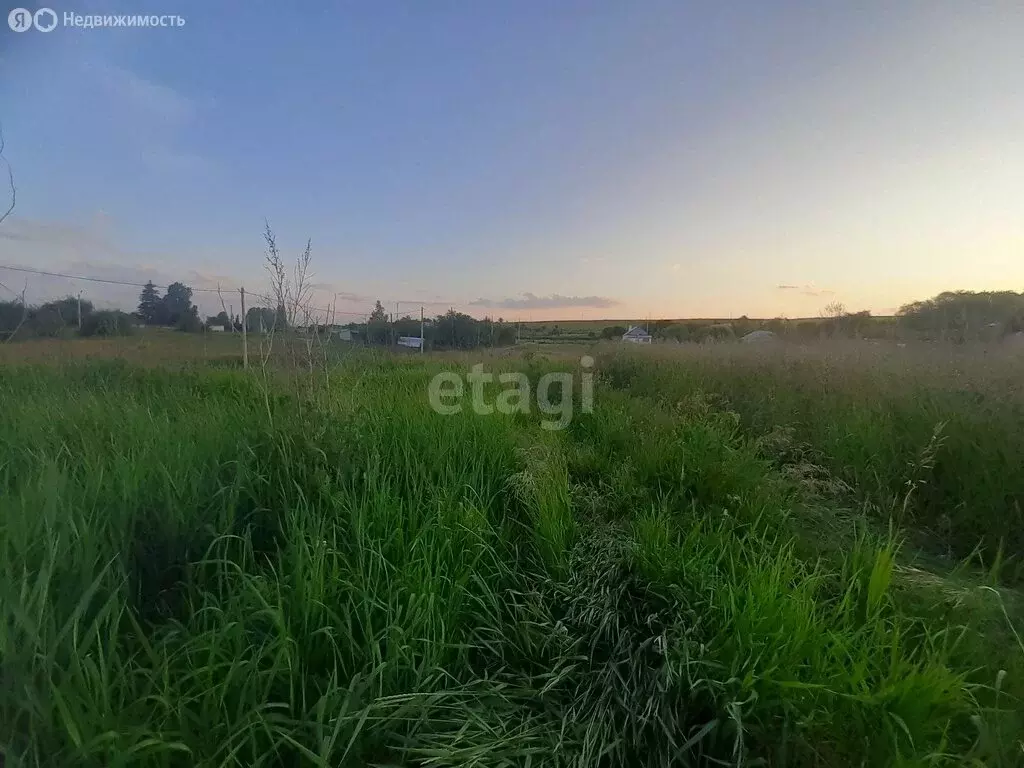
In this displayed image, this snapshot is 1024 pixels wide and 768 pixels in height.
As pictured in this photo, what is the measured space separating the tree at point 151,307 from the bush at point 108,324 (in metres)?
0.18

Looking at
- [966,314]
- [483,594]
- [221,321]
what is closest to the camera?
[483,594]

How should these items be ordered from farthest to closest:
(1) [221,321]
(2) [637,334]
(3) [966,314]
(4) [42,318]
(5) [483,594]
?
(2) [637,334] → (3) [966,314] → (1) [221,321] → (4) [42,318] → (5) [483,594]

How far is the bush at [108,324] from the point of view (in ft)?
18.4

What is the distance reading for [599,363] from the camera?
835 centimetres

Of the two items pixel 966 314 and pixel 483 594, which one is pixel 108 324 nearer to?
pixel 483 594

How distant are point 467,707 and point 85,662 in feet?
3.08

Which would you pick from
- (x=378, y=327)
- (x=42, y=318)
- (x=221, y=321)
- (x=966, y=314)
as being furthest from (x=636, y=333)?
(x=42, y=318)

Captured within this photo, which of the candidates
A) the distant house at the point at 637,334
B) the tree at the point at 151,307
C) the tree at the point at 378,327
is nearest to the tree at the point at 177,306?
the tree at the point at 151,307

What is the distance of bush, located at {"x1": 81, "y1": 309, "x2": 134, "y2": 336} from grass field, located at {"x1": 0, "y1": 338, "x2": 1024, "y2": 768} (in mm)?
3181

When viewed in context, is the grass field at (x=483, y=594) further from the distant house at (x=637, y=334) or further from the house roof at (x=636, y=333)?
the house roof at (x=636, y=333)

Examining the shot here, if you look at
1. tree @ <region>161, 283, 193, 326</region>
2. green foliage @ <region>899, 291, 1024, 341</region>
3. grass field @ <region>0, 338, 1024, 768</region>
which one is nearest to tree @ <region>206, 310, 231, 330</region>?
tree @ <region>161, 283, 193, 326</region>

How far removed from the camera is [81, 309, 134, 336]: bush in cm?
560

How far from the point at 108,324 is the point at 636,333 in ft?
41.1

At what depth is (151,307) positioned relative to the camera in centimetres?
629
